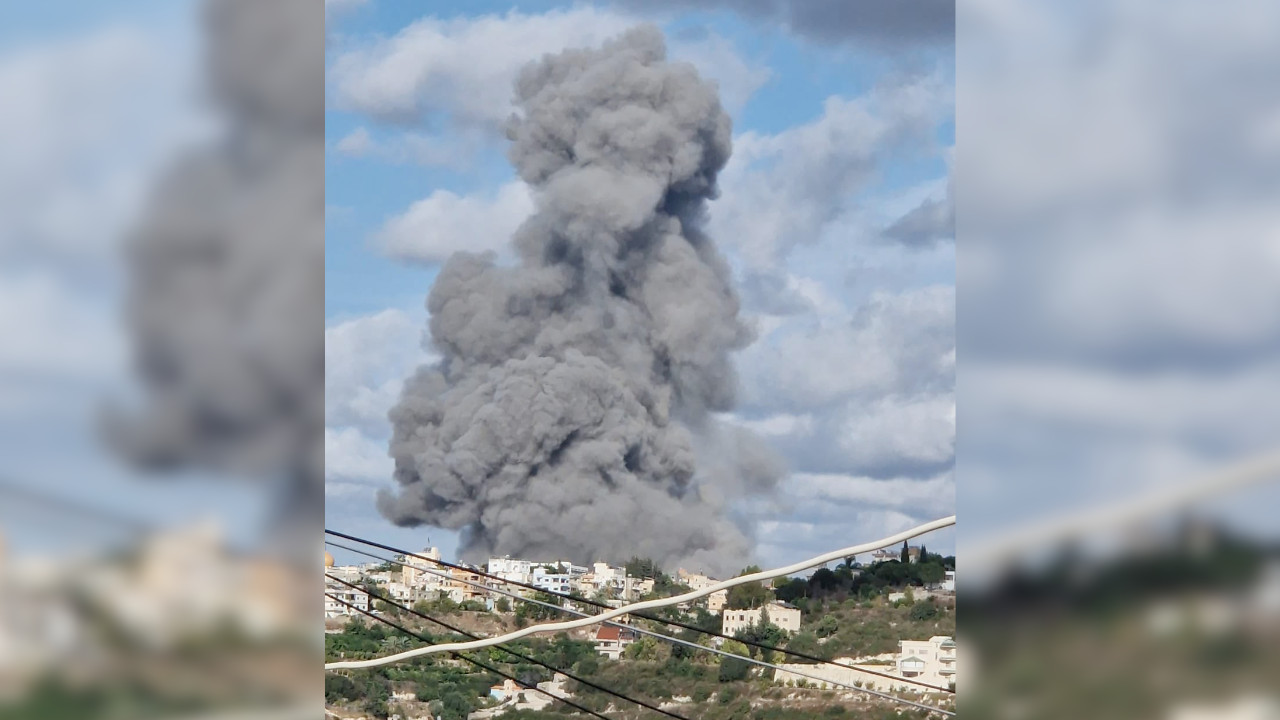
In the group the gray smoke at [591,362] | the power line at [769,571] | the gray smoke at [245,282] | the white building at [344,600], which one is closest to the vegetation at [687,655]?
the white building at [344,600]

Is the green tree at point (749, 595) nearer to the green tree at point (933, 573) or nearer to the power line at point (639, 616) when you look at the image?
the power line at point (639, 616)

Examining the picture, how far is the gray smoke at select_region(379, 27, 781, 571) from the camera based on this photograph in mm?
8469

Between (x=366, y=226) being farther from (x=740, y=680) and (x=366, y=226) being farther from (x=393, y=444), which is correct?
(x=740, y=680)

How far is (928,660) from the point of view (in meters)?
7.71

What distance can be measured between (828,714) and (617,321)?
313cm

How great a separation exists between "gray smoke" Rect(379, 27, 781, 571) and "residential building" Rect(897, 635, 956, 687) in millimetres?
1278

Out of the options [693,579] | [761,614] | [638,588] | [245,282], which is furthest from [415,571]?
[245,282]

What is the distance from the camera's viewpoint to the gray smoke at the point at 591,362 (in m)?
8.47

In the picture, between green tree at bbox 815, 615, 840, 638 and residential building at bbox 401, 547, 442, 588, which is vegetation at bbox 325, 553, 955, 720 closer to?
green tree at bbox 815, 615, 840, 638

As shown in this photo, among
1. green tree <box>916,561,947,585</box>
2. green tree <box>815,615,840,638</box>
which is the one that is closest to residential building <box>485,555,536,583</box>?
green tree <box>815,615,840,638</box>

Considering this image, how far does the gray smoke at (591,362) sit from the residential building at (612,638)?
49 cm

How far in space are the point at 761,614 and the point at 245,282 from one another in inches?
301

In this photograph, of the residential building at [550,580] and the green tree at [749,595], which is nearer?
the green tree at [749,595]

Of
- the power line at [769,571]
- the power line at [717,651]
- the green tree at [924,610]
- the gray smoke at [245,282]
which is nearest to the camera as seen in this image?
the gray smoke at [245,282]
